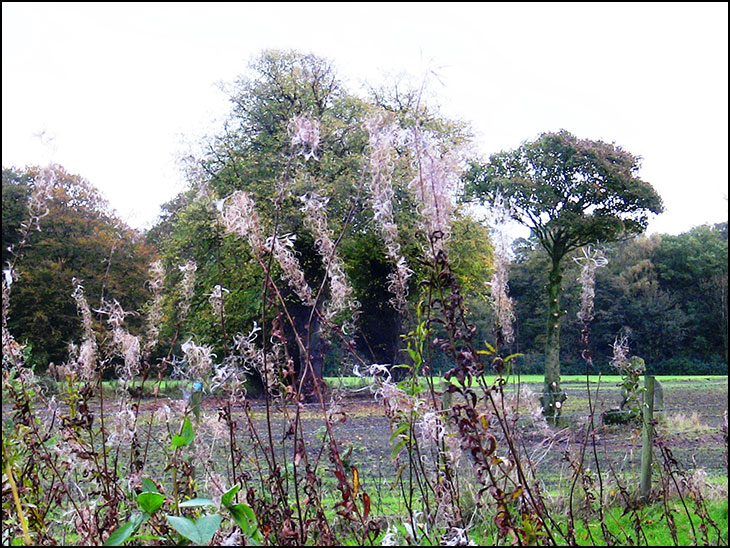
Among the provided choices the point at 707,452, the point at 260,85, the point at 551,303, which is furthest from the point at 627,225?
the point at 260,85

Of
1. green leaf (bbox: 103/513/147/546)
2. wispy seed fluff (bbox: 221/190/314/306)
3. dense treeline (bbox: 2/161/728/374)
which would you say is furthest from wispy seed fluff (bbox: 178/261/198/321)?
dense treeline (bbox: 2/161/728/374)

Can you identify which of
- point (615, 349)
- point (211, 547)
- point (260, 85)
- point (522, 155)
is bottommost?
point (211, 547)

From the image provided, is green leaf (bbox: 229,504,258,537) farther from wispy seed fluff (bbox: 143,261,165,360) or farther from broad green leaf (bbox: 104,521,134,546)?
wispy seed fluff (bbox: 143,261,165,360)

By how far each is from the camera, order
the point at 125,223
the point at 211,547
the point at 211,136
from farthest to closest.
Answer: the point at 211,136 → the point at 125,223 → the point at 211,547

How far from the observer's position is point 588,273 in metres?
2.05

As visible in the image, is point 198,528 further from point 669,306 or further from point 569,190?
point 669,306

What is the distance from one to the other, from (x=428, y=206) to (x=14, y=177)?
14104mm

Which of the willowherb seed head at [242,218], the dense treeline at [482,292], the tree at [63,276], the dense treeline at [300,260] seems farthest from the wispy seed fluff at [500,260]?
the tree at [63,276]

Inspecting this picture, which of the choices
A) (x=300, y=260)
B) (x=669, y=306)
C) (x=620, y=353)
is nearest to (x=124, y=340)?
(x=620, y=353)

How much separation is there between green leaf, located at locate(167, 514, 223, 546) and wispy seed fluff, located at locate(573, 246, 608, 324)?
1.24 m

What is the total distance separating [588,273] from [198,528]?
1.49 metres

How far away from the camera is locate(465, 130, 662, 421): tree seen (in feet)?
47.7

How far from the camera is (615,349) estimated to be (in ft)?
9.46

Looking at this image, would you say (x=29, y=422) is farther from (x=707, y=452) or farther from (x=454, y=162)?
(x=707, y=452)
